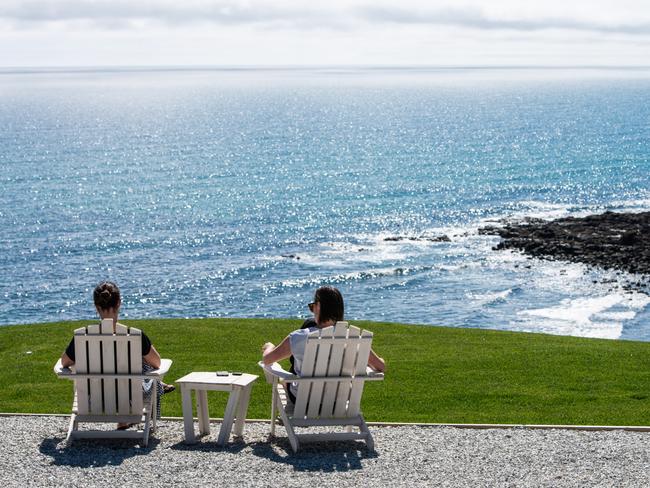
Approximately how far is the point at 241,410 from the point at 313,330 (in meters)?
1.24

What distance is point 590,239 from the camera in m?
54.5

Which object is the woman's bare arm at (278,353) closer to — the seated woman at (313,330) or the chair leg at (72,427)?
the seated woman at (313,330)

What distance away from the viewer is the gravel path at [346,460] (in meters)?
9.84

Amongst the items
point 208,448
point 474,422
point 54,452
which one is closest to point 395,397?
point 474,422

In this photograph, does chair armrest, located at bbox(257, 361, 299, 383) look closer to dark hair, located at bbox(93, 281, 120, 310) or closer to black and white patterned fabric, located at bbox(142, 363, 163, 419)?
black and white patterned fabric, located at bbox(142, 363, 163, 419)

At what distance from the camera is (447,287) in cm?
4966

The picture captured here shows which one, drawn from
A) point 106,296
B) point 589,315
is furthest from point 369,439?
point 589,315

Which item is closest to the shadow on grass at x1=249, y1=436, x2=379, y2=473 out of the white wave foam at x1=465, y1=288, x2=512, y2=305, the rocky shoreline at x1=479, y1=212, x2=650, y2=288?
the white wave foam at x1=465, y1=288, x2=512, y2=305

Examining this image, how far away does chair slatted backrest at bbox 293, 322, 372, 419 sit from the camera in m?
10.7

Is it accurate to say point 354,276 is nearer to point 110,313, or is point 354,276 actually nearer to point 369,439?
point 369,439

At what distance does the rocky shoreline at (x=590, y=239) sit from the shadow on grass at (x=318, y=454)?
126ft

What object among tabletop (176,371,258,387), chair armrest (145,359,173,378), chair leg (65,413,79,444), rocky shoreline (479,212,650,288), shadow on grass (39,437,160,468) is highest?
chair armrest (145,359,173,378)

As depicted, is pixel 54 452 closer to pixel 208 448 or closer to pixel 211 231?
pixel 208 448

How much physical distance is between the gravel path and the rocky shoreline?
3755 cm
